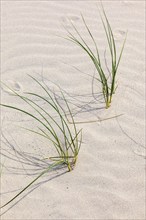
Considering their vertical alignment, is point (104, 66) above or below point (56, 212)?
above

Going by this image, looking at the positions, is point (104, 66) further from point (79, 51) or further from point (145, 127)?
point (145, 127)

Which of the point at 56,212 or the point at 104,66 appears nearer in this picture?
the point at 56,212

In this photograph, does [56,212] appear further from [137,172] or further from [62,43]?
[62,43]

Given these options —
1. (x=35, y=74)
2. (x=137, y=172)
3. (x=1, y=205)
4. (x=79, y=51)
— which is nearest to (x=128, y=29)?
(x=79, y=51)

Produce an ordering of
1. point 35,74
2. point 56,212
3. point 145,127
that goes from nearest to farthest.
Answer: point 56,212 < point 145,127 < point 35,74

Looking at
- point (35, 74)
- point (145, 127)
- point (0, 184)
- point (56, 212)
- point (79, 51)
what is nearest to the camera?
point (56, 212)

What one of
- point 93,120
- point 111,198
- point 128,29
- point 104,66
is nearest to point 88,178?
point 111,198
